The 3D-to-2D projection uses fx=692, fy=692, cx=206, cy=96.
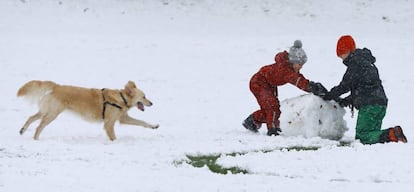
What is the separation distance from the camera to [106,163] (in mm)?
7078

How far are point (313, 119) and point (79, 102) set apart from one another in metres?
3.09

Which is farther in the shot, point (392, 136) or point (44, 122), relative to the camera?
point (44, 122)

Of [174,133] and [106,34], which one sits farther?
[106,34]

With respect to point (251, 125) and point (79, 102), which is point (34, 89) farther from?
point (251, 125)

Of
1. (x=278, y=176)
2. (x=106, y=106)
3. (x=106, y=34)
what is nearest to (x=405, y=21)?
(x=106, y=34)

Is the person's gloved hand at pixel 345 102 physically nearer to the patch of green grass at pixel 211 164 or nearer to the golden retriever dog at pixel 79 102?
the patch of green grass at pixel 211 164

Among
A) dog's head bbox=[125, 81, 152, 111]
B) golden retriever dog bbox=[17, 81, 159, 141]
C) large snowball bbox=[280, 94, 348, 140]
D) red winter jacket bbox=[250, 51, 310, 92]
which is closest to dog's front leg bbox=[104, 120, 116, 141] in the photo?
Result: golden retriever dog bbox=[17, 81, 159, 141]

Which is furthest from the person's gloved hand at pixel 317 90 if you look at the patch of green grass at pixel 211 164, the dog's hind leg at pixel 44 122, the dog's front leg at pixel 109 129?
the dog's hind leg at pixel 44 122

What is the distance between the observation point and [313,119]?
9188 mm

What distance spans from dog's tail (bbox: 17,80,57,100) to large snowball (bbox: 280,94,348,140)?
3.21 meters

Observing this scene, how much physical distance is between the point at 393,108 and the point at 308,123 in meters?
4.82

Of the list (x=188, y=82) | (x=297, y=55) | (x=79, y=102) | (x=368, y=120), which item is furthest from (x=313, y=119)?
(x=188, y=82)

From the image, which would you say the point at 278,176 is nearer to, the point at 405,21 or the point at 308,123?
the point at 308,123

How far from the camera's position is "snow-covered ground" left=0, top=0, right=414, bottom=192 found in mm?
6445
